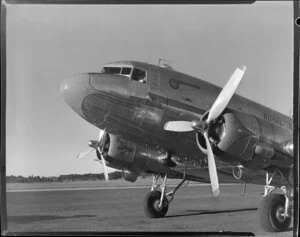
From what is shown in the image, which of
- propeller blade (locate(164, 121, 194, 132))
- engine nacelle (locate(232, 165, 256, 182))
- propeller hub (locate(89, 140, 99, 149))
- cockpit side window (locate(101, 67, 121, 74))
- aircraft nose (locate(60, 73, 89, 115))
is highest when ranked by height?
cockpit side window (locate(101, 67, 121, 74))

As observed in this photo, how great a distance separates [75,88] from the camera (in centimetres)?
1017

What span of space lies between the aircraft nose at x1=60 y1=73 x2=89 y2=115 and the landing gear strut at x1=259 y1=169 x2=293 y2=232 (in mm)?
5223

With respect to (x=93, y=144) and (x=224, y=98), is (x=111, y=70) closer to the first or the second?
(x=224, y=98)

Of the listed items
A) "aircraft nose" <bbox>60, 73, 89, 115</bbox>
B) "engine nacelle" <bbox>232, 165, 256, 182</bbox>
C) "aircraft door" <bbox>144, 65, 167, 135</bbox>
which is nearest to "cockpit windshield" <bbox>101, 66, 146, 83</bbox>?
"aircraft door" <bbox>144, 65, 167, 135</bbox>

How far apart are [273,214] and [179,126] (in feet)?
10.4

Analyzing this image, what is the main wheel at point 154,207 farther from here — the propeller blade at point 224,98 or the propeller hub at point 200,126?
the propeller blade at point 224,98

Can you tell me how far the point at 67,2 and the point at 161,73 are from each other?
4.93m

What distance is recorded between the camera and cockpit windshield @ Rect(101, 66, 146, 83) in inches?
433

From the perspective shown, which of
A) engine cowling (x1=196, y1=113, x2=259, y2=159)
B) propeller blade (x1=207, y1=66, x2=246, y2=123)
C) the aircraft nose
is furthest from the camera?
the aircraft nose

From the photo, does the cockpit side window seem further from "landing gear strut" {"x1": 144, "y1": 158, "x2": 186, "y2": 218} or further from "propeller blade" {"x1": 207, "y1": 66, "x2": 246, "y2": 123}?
"landing gear strut" {"x1": 144, "y1": 158, "x2": 186, "y2": 218}

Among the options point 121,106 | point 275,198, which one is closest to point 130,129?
point 121,106

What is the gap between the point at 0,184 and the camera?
6.60 metres

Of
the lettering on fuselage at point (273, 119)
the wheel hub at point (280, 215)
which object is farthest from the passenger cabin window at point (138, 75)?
the wheel hub at point (280, 215)

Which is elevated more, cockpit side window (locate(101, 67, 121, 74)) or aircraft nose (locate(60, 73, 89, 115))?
cockpit side window (locate(101, 67, 121, 74))
